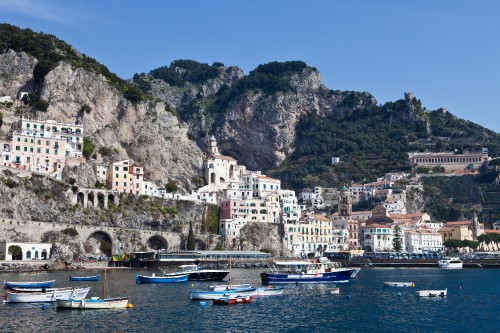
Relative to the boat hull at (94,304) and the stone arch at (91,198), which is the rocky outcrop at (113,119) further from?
the boat hull at (94,304)

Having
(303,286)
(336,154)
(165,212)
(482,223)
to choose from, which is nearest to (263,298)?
(303,286)

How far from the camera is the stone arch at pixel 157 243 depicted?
10669 cm

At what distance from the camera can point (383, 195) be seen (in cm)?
16938

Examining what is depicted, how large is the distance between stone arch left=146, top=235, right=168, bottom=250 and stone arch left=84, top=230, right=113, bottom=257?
719cm

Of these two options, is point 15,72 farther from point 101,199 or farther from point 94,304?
point 94,304

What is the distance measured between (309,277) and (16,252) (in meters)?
38.1

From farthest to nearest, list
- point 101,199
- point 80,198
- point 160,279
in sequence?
point 101,199 → point 80,198 → point 160,279

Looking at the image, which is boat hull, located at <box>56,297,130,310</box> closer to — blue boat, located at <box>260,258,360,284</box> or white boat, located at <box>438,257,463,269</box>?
blue boat, located at <box>260,258,360,284</box>

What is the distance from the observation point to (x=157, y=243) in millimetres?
107875

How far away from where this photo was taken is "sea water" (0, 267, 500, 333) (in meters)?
43.8

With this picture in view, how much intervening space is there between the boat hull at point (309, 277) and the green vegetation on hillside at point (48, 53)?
62761 millimetres

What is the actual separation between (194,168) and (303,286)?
62.0 meters

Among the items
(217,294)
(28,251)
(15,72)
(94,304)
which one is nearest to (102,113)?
(15,72)

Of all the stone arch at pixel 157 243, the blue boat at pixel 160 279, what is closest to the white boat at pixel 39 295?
the blue boat at pixel 160 279
